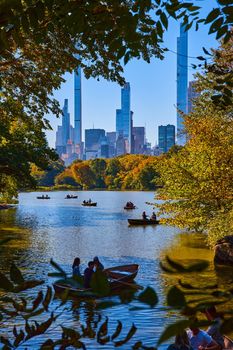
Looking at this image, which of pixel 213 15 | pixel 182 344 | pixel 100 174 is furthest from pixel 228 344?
pixel 100 174

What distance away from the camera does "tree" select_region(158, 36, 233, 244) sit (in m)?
26.7

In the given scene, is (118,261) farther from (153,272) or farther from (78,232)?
(78,232)

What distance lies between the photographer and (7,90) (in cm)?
1836

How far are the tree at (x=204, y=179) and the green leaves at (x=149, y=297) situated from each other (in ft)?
79.7

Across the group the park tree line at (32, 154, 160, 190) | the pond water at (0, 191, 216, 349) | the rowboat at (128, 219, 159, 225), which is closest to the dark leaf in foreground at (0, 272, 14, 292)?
the pond water at (0, 191, 216, 349)

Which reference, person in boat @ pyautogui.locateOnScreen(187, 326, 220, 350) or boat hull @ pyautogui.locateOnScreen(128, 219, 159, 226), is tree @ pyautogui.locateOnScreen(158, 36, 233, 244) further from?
boat hull @ pyautogui.locateOnScreen(128, 219, 159, 226)

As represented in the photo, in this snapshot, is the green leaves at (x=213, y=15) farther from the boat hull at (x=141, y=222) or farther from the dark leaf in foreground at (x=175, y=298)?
the boat hull at (x=141, y=222)

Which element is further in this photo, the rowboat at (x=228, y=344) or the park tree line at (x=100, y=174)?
the park tree line at (x=100, y=174)

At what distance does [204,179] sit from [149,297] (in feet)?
83.4

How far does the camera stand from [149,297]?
1.97 meters

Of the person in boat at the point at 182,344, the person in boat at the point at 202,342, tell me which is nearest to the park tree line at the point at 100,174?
the person in boat at the point at 202,342

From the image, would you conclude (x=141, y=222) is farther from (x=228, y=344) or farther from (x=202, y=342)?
(x=228, y=344)

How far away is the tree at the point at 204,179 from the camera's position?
87.5ft

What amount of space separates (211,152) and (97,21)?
22.8 m
